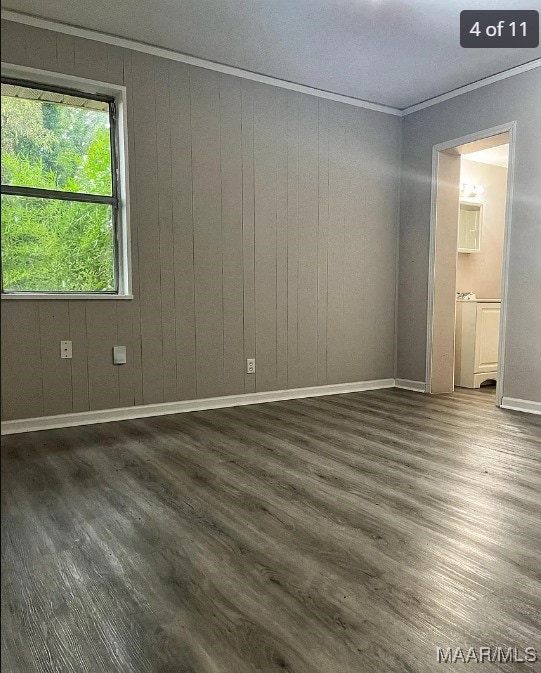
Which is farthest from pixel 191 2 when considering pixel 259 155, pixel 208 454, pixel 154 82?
pixel 208 454

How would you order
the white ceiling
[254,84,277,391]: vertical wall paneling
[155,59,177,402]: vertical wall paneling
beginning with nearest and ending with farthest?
[155,59,177,402]: vertical wall paneling → [254,84,277,391]: vertical wall paneling → the white ceiling

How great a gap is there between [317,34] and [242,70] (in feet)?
2.39

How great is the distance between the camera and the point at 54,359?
10.9 ft

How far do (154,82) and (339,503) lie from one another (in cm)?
306

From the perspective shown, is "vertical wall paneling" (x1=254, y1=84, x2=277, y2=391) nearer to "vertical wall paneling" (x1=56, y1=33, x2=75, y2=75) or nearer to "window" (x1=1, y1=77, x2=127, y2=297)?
"window" (x1=1, y1=77, x2=127, y2=297)

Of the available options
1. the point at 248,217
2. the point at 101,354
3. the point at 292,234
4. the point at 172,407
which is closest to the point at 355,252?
the point at 292,234

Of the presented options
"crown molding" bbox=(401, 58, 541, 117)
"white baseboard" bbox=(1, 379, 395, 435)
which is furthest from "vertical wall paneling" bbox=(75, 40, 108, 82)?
"crown molding" bbox=(401, 58, 541, 117)

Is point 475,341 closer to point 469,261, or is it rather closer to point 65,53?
point 469,261

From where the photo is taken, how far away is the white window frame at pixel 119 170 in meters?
3.25

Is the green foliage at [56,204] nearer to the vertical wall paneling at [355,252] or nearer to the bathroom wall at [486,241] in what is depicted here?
the vertical wall paneling at [355,252]

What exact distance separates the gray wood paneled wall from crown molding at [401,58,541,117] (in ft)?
0.79

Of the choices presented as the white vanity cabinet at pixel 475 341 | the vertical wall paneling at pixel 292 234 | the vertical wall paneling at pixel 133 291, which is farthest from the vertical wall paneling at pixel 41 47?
the white vanity cabinet at pixel 475 341

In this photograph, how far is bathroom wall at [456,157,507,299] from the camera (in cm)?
586

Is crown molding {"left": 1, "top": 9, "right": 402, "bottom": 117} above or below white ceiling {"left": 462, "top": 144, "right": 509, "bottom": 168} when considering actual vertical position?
above
